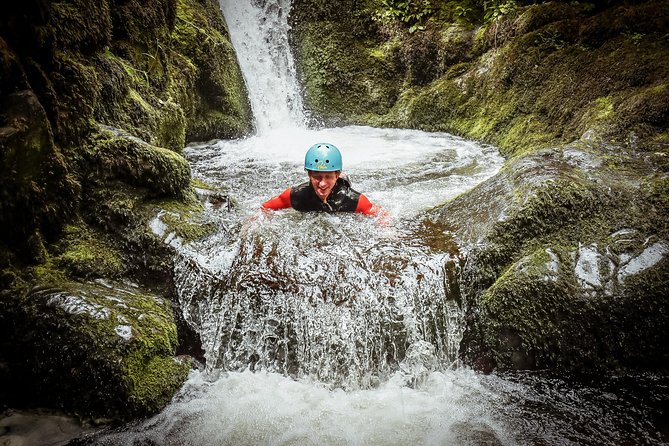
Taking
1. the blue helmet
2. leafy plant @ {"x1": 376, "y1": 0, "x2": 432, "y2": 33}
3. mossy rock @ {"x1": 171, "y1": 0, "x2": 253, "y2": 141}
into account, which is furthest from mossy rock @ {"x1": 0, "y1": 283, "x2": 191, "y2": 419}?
leafy plant @ {"x1": 376, "y1": 0, "x2": 432, "y2": 33}

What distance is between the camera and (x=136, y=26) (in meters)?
6.09

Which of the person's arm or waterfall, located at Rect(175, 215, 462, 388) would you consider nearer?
waterfall, located at Rect(175, 215, 462, 388)

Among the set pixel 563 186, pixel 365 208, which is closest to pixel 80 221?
pixel 365 208

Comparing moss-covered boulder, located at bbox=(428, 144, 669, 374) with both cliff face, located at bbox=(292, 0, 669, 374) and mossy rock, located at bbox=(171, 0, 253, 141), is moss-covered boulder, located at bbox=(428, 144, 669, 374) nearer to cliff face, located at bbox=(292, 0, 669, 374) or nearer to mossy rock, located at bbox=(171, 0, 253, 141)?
cliff face, located at bbox=(292, 0, 669, 374)

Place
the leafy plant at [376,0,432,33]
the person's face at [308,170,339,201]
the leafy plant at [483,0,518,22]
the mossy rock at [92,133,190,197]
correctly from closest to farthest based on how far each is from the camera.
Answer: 1. the mossy rock at [92,133,190,197]
2. the person's face at [308,170,339,201]
3. the leafy plant at [483,0,518,22]
4. the leafy plant at [376,0,432,33]

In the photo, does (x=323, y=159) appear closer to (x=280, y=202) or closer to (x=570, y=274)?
(x=280, y=202)

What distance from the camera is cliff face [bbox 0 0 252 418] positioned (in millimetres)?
3135

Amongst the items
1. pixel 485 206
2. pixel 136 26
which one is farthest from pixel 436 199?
pixel 136 26

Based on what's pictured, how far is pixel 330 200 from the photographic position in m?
5.23

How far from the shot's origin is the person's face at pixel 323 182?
16.5ft

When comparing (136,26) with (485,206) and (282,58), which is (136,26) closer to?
(485,206)

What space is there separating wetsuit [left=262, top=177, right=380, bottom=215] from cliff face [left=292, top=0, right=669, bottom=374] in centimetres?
84

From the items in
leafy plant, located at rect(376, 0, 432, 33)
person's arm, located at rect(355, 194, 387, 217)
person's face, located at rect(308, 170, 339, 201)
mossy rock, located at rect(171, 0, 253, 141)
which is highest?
leafy plant, located at rect(376, 0, 432, 33)

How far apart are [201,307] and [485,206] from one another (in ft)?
9.99
